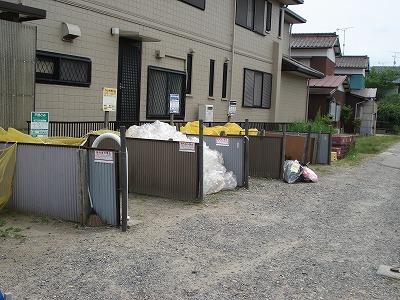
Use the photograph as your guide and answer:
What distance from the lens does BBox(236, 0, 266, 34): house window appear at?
61.3ft

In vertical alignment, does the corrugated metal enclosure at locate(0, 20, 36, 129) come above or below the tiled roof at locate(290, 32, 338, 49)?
below

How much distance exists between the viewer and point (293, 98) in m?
25.3

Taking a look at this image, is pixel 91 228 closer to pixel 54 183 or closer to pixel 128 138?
pixel 54 183

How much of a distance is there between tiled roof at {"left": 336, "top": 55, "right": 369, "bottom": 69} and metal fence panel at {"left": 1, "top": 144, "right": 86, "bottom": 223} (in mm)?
43187

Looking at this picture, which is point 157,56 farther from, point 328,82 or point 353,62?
point 353,62

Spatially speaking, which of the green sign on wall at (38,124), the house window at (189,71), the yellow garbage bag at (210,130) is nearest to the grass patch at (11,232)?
the green sign on wall at (38,124)

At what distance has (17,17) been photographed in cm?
877

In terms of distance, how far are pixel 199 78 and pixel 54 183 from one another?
9.95 m

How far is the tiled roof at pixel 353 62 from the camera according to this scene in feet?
153

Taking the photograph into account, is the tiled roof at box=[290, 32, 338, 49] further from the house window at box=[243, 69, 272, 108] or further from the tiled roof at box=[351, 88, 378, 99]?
the house window at box=[243, 69, 272, 108]

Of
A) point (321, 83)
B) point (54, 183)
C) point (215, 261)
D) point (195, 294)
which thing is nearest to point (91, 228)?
point (54, 183)

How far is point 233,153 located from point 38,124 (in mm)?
3928

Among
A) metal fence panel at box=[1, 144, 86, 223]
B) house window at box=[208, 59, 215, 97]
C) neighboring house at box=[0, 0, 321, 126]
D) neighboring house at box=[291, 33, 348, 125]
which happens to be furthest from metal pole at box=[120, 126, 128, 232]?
neighboring house at box=[291, 33, 348, 125]

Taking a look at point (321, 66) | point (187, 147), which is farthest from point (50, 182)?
point (321, 66)
